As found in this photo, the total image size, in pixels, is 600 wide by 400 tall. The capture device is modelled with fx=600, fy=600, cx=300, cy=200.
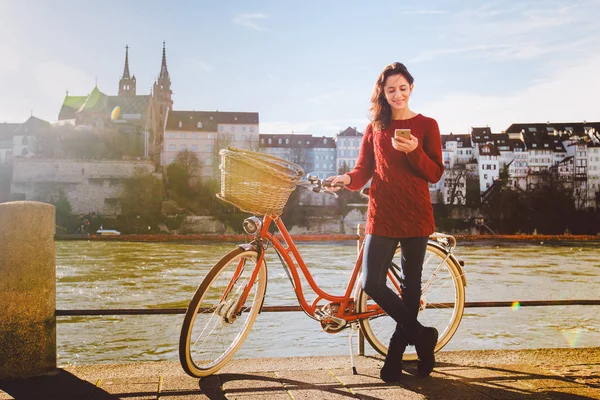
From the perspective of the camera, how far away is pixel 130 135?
68.6 m

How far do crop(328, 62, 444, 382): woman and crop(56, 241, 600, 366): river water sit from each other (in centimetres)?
401

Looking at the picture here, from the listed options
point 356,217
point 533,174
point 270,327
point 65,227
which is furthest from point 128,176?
point 270,327

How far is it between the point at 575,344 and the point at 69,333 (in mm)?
6893

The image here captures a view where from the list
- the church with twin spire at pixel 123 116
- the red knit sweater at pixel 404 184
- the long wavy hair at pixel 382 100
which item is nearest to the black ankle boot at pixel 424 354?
the red knit sweater at pixel 404 184

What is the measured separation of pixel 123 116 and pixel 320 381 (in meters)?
73.9

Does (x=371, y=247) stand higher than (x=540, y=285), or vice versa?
(x=371, y=247)

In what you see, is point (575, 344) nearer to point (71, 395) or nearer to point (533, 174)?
point (71, 395)

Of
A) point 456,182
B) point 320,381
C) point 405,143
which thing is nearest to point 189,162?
point 456,182

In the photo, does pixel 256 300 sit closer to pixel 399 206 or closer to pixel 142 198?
pixel 399 206

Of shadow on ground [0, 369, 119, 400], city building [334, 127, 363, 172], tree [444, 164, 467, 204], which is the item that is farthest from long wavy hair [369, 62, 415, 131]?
city building [334, 127, 363, 172]

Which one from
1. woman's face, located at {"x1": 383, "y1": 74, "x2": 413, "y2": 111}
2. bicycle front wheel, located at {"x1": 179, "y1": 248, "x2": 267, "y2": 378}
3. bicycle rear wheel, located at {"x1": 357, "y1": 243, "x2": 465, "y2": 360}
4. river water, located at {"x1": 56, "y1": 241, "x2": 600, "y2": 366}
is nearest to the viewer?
bicycle front wheel, located at {"x1": 179, "y1": 248, "x2": 267, "y2": 378}

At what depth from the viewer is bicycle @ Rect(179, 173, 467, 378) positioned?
2830 mm

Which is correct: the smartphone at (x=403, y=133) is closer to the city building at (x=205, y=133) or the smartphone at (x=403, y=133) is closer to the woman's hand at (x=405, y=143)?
the woman's hand at (x=405, y=143)

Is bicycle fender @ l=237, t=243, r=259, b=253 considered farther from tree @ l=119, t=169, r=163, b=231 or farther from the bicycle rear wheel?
tree @ l=119, t=169, r=163, b=231
